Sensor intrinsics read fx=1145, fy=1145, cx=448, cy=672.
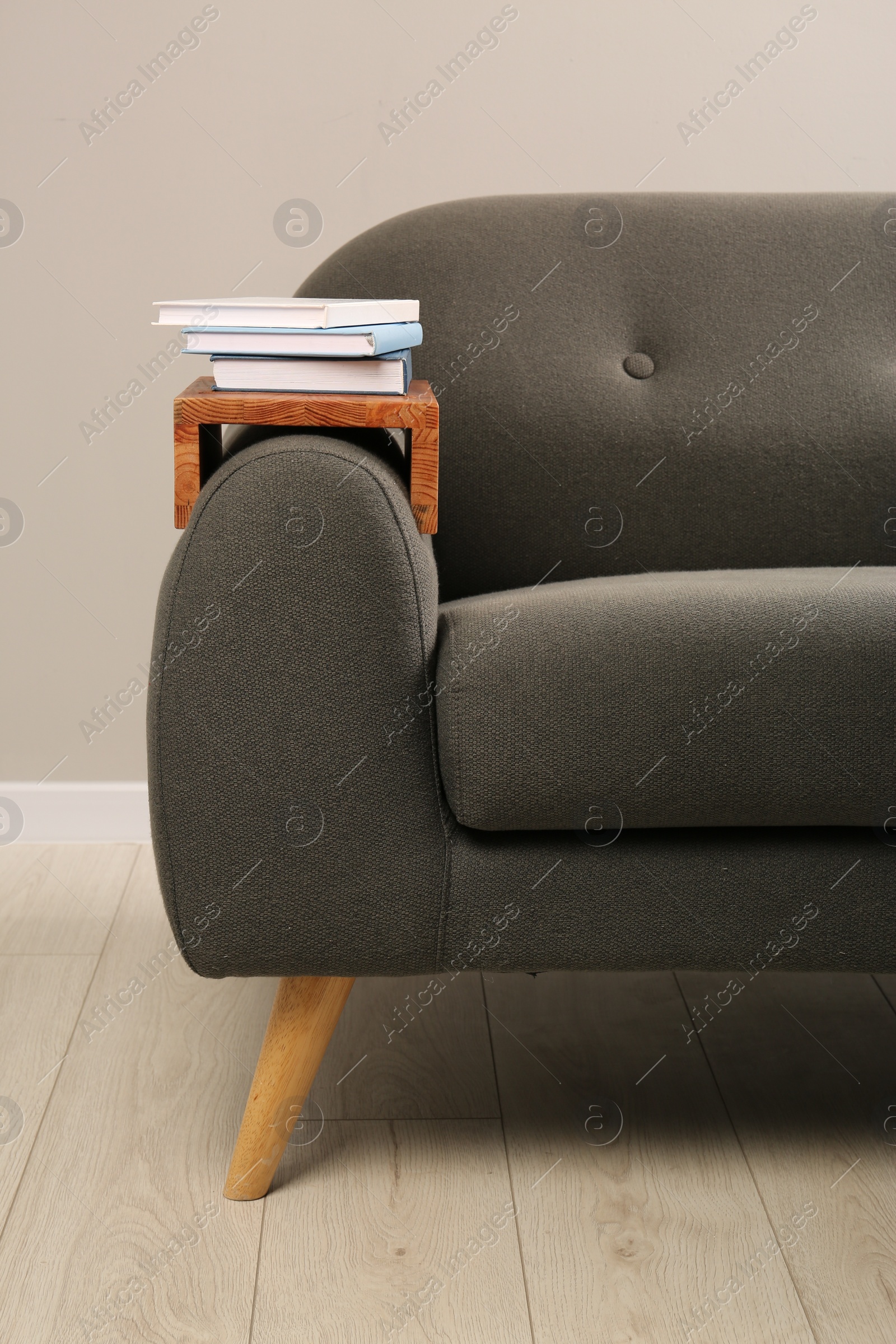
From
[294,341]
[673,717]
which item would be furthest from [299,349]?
[673,717]

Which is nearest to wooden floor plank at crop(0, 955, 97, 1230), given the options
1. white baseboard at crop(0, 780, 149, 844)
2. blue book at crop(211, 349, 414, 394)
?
white baseboard at crop(0, 780, 149, 844)

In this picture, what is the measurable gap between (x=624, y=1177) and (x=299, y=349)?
784 mm

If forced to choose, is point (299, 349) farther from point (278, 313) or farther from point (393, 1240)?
point (393, 1240)

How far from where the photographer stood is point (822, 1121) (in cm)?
110

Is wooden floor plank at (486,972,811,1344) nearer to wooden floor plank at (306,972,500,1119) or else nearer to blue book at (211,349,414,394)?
wooden floor plank at (306,972,500,1119)

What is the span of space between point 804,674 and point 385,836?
0.35 metres

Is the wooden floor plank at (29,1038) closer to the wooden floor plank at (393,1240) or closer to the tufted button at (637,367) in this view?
the wooden floor plank at (393,1240)

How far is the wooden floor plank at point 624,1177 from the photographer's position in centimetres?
86

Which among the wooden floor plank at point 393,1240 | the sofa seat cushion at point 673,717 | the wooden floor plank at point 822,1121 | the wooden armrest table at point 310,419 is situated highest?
the wooden armrest table at point 310,419

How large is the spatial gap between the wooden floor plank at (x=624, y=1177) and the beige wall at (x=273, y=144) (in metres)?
1.01

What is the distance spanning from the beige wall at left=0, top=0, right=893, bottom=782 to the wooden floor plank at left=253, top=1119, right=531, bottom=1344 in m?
1.06

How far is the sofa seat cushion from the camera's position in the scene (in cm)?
89

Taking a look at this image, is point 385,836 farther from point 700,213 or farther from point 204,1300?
point 700,213

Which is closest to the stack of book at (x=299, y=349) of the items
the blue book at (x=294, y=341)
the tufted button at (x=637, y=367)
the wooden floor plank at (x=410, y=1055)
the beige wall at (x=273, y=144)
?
the blue book at (x=294, y=341)
